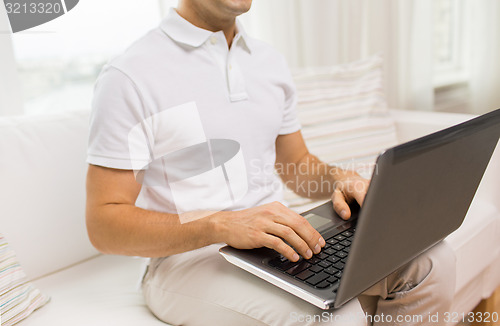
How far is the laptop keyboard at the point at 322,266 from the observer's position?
2.29ft

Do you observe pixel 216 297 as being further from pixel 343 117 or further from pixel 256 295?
pixel 343 117

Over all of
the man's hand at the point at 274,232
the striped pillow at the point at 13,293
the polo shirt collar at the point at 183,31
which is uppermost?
the polo shirt collar at the point at 183,31

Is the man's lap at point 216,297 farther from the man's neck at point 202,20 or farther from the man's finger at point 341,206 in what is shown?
the man's neck at point 202,20

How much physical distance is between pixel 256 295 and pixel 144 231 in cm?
24

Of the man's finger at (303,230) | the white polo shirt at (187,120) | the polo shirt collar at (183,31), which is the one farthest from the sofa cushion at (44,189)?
the man's finger at (303,230)

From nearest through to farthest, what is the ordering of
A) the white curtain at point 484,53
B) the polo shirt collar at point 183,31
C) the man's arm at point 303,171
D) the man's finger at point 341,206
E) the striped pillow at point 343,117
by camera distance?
the man's finger at point 341,206 < the polo shirt collar at point 183,31 < the man's arm at point 303,171 < the striped pillow at point 343,117 < the white curtain at point 484,53

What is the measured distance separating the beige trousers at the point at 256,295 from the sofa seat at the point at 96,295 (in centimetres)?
5

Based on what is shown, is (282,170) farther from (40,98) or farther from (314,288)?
(40,98)

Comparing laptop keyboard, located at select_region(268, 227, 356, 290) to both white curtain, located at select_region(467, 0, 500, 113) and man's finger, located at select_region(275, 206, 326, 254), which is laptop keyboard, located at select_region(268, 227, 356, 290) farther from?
white curtain, located at select_region(467, 0, 500, 113)

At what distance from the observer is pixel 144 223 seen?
0.87 m

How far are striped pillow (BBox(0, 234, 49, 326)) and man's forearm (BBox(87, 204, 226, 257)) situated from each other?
194 millimetres

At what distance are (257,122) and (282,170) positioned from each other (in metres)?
0.26

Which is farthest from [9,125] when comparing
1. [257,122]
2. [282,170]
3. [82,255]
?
[282,170]

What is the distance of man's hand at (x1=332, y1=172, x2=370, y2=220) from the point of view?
0.91 m
